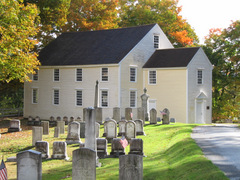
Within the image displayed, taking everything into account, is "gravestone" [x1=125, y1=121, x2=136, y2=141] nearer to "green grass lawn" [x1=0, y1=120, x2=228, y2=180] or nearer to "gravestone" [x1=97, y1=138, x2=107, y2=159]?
"green grass lawn" [x1=0, y1=120, x2=228, y2=180]

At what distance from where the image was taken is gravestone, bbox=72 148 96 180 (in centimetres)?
1259

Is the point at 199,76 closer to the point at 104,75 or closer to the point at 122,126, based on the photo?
the point at 104,75

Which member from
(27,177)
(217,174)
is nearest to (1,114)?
(27,177)

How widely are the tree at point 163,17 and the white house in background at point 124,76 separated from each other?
8250 millimetres

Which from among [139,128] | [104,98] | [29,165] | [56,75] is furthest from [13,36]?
[29,165]

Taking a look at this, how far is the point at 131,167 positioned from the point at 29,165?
3.52 m

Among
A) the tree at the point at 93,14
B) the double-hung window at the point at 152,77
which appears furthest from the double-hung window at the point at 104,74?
the tree at the point at 93,14

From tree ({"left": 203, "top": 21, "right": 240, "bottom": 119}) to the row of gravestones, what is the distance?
130ft

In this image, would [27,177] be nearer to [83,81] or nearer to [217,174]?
[217,174]

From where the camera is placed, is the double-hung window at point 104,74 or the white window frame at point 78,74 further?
the white window frame at point 78,74

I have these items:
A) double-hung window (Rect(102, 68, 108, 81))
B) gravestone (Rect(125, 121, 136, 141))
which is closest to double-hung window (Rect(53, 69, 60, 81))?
double-hung window (Rect(102, 68, 108, 81))

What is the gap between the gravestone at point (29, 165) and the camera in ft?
42.2

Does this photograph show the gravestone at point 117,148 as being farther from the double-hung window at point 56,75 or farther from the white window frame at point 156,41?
the double-hung window at point 56,75

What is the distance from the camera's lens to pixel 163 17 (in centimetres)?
5447
